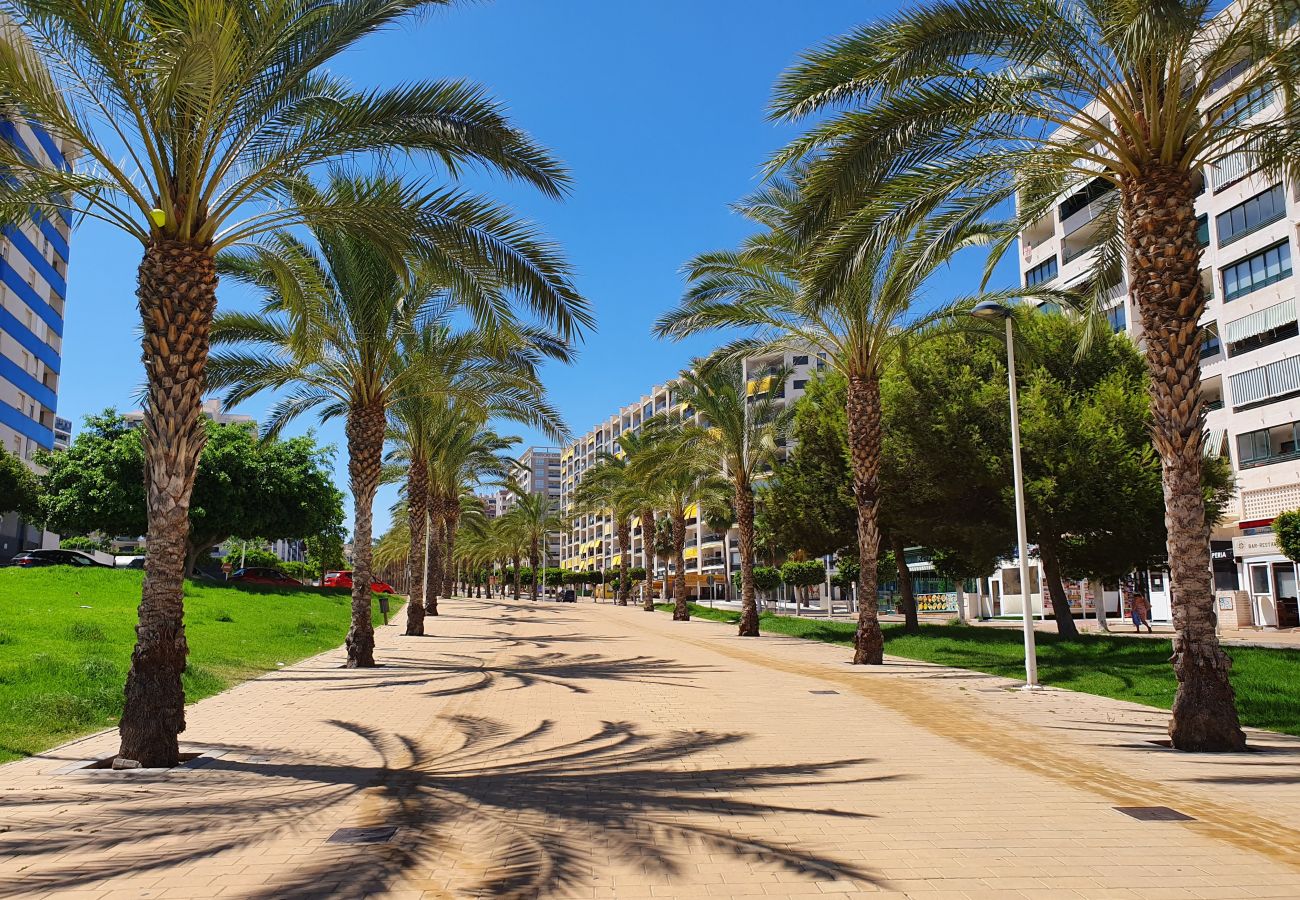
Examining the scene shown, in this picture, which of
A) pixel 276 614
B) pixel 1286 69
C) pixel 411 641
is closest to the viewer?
pixel 1286 69

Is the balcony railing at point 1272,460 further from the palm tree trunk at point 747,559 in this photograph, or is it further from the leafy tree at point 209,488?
the leafy tree at point 209,488

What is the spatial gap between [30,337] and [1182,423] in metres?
61.8

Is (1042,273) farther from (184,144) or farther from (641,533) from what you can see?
(641,533)

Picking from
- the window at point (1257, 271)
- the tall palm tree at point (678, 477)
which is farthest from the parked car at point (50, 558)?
the window at point (1257, 271)

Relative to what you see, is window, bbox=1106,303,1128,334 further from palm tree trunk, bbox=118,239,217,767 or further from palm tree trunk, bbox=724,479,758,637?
palm tree trunk, bbox=118,239,217,767

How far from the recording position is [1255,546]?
1293 inches

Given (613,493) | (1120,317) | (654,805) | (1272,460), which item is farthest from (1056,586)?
(613,493)

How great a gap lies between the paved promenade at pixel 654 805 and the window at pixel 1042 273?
40.9 meters

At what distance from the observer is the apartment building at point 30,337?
50000 millimetres

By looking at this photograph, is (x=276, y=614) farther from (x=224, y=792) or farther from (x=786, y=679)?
(x=224, y=792)

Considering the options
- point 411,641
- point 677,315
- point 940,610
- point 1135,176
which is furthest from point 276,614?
point 940,610

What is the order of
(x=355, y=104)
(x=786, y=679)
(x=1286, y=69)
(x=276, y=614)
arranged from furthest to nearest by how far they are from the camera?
(x=276, y=614), (x=786, y=679), (x=355, y=104), (x=1286, y=69)

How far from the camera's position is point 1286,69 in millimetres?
9516

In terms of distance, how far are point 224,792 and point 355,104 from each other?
23.6 feet
